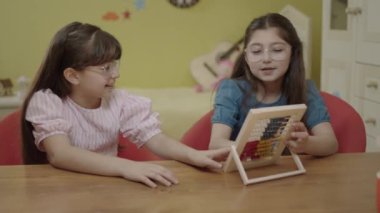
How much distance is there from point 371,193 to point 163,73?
9.95 feet

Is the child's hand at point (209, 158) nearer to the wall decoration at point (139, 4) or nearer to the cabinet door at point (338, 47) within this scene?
the cabinet door at point (338, 47)

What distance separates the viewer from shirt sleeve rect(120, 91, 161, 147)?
1.31 meters

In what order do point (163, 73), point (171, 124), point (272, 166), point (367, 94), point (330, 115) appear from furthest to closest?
1. point (163, 73)
2. point (171, 124)
3. point (367, 94)
4. point (330, 115)
5. point (272, 166)

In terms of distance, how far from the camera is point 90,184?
0.92 m

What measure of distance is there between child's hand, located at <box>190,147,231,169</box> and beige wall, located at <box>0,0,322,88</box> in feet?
9.07

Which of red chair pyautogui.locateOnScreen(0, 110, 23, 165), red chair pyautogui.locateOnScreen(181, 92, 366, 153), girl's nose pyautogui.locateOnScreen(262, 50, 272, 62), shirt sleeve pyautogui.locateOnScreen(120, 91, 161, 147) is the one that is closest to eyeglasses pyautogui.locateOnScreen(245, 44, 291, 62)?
girl's nose pyautogui.locateOnScreen(262, 50, 272, 62)

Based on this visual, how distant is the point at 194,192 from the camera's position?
→ 875 mm

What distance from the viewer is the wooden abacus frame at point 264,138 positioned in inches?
36.8

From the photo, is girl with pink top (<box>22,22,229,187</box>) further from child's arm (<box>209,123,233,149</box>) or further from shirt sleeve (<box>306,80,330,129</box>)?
shirt sleeve (<box>306,80,330,129</box>)

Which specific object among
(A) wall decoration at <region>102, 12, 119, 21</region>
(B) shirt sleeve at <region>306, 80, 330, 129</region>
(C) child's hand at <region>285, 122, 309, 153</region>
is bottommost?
(B) shirt sleeve at <region>306, 80, 330, 129</region>

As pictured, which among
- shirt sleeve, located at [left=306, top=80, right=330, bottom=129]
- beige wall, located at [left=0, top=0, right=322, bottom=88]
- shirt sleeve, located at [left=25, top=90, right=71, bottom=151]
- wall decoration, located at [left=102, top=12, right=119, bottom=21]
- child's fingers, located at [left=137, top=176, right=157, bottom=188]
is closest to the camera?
child's fingers, located at [left=137, top=176, right=157, bottom=188]

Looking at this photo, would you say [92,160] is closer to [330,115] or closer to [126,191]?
[126,191]

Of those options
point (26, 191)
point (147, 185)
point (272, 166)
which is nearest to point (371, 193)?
point (272, 166)

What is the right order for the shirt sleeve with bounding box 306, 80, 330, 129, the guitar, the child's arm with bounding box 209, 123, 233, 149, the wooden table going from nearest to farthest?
1. the wooden table
2. the child's arm with bounding box 209, 123, 233, 149
3. the shirt sleeve with bounding box 306, 80, 330, 129
4. the guitar
